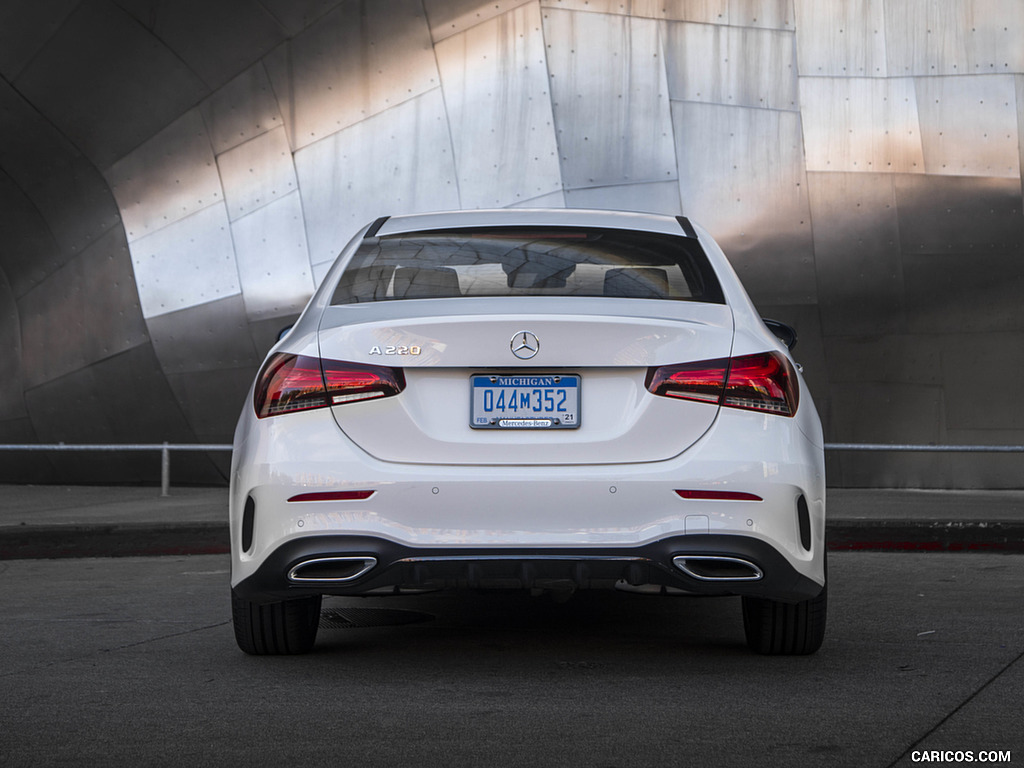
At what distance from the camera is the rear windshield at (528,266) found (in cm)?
436

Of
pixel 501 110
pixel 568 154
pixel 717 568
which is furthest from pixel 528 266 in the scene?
pixel 501 110

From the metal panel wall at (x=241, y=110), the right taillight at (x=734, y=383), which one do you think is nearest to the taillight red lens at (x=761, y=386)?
the right taillight at (x=734, y=383)

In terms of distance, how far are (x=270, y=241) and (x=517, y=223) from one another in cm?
824

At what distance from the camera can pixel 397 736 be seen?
3404mm

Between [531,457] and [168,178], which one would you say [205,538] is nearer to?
[168,178]

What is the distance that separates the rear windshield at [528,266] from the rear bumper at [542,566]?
87 centimetres

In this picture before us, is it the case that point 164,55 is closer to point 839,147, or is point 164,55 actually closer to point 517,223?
point 839,147

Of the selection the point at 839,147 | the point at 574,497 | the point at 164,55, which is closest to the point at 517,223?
the point at 574,497

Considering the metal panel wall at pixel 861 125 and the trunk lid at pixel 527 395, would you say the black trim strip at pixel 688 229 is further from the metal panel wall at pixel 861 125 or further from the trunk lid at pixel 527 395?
the metal panel wall at pixel 861 125

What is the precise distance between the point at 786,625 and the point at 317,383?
186 cm

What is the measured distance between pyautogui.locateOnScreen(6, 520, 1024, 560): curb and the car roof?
4.13 metres

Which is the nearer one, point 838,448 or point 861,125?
point 838,448

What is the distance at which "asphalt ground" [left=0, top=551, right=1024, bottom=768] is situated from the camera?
3260 mm

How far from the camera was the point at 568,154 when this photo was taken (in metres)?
12.2
